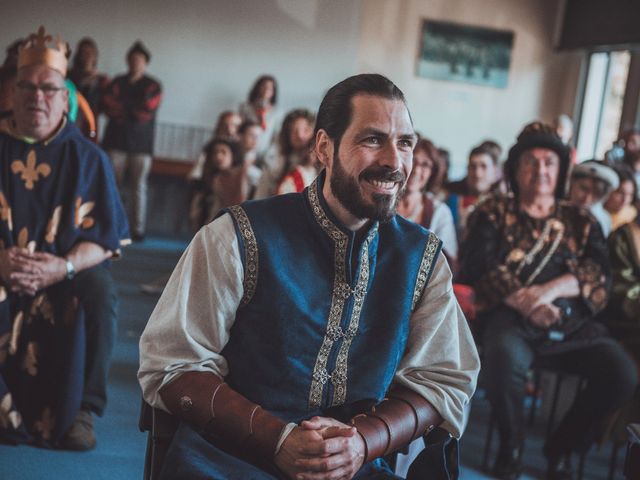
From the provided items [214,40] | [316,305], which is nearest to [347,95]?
[316,305]

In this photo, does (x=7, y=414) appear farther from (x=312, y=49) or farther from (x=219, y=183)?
(x=312, y=49)

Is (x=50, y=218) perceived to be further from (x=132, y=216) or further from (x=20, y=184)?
(x=132, y=216)

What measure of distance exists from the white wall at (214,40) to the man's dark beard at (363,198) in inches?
318

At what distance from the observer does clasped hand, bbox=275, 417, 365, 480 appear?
179 centimetres

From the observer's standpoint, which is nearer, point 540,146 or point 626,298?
point 540,146

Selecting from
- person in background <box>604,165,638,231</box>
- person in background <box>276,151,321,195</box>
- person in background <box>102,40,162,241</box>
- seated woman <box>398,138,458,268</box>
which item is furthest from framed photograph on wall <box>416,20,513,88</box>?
seated woman <box>398,138,458,268</box>

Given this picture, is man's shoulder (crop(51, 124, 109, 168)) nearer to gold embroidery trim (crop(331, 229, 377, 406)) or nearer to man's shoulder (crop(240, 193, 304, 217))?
man's shoulder (crop(240, 193, 304, 217))

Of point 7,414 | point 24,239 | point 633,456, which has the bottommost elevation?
point 7,414

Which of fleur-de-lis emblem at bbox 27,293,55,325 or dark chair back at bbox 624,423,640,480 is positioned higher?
dark chair back at bbox 624,423,640,480

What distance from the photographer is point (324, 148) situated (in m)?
2.06

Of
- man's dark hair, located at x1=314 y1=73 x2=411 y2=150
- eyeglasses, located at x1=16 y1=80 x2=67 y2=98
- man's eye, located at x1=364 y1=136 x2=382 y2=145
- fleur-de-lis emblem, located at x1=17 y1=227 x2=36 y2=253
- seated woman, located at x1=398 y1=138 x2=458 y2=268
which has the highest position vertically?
man's dark hair, located at x1=314 y1=73 x2=411 y2=150

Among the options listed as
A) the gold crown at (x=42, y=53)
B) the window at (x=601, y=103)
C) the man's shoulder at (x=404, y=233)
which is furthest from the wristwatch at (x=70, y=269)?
the window at (x=601, y=103)

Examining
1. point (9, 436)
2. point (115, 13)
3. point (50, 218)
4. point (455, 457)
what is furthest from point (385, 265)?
point (115, 13)

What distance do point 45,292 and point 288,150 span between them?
6.52 ft
